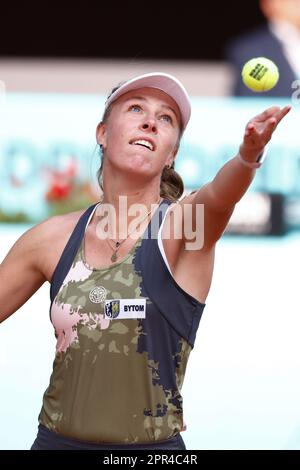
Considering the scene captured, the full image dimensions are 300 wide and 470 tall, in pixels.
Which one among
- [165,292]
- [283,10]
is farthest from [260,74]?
[283,10]

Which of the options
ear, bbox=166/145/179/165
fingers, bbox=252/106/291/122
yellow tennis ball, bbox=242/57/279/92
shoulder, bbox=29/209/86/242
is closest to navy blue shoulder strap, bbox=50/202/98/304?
shoulder, bbox=29/209/86/242

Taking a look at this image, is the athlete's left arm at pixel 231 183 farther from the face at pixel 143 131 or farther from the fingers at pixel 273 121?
the face at pixel 143 131

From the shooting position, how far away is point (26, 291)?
2.93 meters

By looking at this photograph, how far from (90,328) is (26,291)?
42cm

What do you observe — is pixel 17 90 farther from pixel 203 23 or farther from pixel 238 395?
pixel 238 395

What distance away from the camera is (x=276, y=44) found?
6605 millimetres

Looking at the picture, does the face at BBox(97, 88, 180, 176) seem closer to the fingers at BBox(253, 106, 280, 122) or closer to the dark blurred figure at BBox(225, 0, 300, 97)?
the fingers at BBox(253, 106, 280, 122)

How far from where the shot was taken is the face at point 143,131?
8.89 ft

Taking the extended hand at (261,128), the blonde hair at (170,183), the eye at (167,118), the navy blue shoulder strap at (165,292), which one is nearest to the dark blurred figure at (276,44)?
the blonde hair at (170,183)

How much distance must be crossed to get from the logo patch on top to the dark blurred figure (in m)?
A: 4.20

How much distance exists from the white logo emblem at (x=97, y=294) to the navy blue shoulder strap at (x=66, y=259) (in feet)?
0.40

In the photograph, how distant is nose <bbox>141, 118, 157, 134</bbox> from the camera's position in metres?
2.72

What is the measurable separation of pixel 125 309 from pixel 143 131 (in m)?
0.51

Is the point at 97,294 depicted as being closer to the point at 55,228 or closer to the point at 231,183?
the point at 55,228
